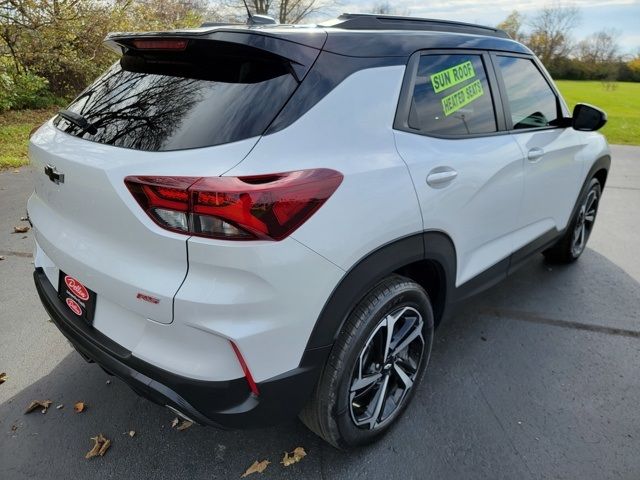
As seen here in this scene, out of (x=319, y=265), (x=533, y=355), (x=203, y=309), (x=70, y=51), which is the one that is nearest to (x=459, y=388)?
(x=533, y=355)

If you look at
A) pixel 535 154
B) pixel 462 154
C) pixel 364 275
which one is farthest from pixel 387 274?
pixel 535 154

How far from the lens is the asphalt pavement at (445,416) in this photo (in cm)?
207

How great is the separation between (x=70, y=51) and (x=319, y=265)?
11.8m

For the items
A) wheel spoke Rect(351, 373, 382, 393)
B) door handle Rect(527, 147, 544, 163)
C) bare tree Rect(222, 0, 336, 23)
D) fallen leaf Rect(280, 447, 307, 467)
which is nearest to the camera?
wheel spoke Rect(351, 373, 382, 393)

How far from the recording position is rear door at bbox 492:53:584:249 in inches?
110

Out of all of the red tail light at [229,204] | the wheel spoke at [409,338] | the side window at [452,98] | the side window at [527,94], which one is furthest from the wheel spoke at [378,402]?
the side window at [527,94]

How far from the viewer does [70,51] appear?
35.4 ft

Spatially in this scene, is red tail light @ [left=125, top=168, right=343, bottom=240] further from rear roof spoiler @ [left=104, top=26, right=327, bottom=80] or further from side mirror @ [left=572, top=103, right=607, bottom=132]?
side mirror @ [left=572, top=103, right=607, bottom=132]

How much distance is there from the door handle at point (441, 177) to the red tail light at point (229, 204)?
2.25ft

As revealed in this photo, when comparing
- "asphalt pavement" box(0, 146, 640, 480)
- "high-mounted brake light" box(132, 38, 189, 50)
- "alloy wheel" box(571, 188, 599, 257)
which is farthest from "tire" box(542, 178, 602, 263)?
"high-mounted brake light" box(132, 38, 189, 50)

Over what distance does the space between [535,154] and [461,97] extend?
Answer: 29.3 inches

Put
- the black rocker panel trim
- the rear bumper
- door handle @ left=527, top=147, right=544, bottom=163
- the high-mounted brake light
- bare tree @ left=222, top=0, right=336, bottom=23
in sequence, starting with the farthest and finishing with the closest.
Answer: bare tree @ left=222, top=0, right=336, bottom=23 → door handle @ left=527, top=147, right=544, bottom=163 → the high-mounted brake light → the black rocker panel trim → the rear bumper

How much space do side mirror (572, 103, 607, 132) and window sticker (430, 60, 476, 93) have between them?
1161 mm

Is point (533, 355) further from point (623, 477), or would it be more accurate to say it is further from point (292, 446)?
point (292, 446)
